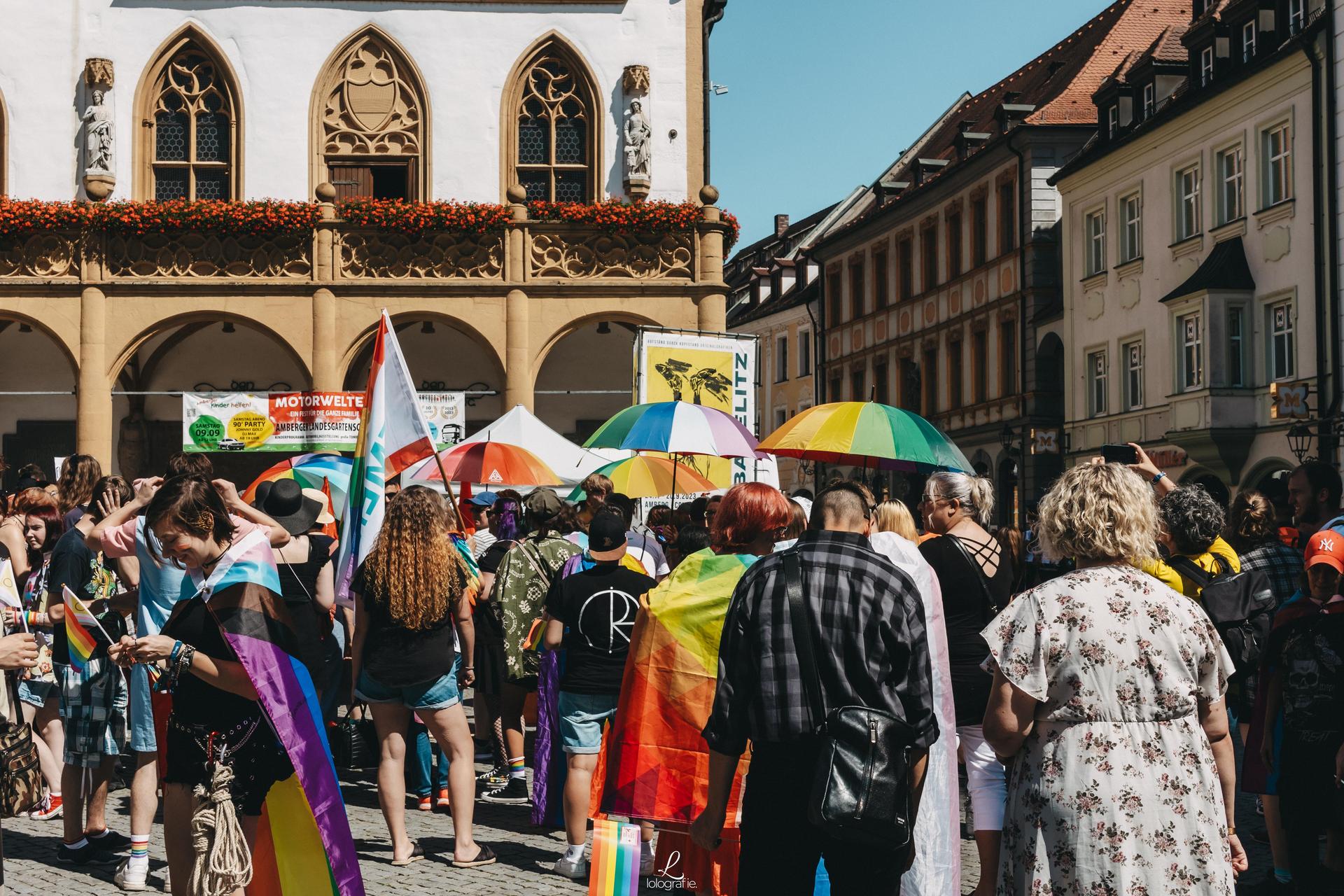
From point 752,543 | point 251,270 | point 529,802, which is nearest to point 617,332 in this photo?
point 251,270

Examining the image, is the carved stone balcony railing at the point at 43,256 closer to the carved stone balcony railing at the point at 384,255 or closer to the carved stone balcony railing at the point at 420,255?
the carved stone balcony railing at the point at 384,255

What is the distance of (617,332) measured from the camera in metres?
26.2

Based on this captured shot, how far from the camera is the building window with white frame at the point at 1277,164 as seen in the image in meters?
29.6

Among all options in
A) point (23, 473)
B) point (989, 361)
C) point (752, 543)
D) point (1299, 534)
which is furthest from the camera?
point (989, 361)

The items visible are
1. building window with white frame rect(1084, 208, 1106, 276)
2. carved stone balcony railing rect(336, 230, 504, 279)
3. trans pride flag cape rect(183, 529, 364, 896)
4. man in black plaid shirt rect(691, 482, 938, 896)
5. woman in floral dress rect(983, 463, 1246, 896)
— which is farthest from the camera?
building window with white frame rect(1084, 208, 1106, 276)

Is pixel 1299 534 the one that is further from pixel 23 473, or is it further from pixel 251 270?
pixel 251 270

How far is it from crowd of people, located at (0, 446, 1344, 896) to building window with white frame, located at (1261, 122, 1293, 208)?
21.5m

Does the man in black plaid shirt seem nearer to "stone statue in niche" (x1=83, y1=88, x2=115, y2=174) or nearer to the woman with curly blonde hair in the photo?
the woman with curly blonde hair

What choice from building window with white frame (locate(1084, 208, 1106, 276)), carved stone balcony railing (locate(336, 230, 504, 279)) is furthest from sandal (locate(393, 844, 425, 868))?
building window with white frame (locate(1084, 208, 1106, 276))

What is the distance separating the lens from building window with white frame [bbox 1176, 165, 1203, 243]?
33188 mm

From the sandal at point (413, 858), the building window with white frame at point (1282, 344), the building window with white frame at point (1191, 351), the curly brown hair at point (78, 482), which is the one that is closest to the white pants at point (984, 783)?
the sandal at point (413, 858)

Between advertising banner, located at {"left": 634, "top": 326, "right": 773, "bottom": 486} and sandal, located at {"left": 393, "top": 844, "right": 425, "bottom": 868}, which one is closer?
sandal, located at {"left": 393, "top": 844, "right": 425, "bottom": 868}

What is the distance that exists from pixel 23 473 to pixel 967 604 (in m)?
7.55

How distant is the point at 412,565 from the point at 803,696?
3386mm
